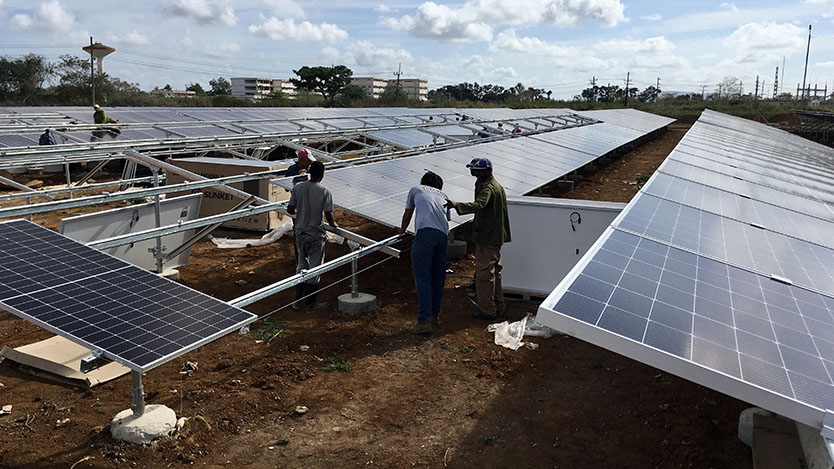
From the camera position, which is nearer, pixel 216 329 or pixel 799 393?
pixel 799 393

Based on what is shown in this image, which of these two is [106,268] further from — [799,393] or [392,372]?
[799,393]

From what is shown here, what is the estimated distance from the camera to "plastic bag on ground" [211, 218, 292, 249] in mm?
11148

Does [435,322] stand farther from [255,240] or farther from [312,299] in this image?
[255,240]

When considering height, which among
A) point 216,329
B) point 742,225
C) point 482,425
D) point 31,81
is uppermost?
point 31,81

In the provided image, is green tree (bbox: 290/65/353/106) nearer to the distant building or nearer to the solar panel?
the distant building

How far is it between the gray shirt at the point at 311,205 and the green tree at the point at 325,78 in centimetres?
6828

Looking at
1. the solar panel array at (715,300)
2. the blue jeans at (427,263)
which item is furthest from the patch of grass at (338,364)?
the solar panel array at (715,300)

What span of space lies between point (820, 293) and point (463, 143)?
1174 cm

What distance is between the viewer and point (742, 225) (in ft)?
22.2

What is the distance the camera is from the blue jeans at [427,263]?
7.20 m

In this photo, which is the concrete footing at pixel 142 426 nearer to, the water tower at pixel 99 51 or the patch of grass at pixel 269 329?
the patch of grass at pixel 269 329

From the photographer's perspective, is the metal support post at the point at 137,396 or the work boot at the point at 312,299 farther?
the work boot at the point at 312,299

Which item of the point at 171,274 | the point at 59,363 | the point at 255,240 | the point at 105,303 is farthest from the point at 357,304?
the point at 255,240

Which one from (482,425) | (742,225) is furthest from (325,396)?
(742,225)
